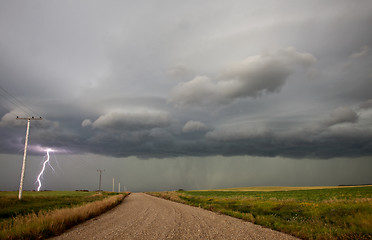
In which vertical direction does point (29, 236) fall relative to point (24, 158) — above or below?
below

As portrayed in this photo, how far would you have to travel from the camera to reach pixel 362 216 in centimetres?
1305

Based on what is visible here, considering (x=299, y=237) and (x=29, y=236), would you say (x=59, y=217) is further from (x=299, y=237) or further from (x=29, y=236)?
(x=299, y=237)

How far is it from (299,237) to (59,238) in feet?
36.7

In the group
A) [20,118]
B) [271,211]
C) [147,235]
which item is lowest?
[271,211]

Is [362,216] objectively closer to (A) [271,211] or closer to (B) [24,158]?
(A) [271,211]

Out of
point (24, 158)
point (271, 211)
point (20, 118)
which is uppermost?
point (20, 118)

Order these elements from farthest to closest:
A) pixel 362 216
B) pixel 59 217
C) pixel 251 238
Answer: pixel 362 216
pixel 59 217
pixel 251 238

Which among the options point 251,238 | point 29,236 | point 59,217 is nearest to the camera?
point 29,236

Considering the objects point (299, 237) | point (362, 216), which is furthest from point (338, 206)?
point (299, 237)

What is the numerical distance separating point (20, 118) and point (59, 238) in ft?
114

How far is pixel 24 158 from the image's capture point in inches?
1334

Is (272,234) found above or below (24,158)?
below

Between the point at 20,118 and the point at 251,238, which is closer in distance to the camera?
the point at 251,238

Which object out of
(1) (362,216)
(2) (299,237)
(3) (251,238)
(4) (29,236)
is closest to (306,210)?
(1) (362,216)
